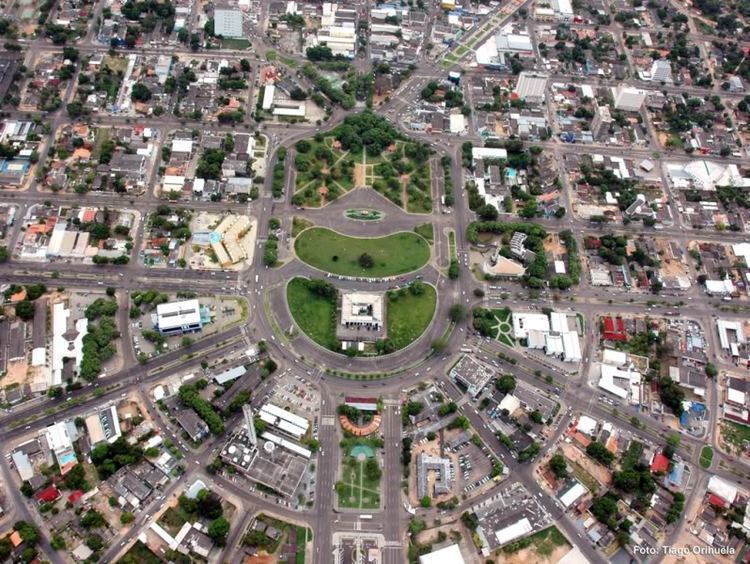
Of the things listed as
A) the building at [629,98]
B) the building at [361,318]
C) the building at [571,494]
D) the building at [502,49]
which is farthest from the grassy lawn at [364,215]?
the building at [629,98]

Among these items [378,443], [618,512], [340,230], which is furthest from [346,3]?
[618,512]

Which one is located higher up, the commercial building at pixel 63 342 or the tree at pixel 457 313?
the tree at pixel 457 313

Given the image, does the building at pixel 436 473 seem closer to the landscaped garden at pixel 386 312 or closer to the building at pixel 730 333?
the landscaped garden at pixel 386 312

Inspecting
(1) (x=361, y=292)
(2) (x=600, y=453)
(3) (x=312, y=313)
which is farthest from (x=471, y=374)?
(3) (x=312, y=313)

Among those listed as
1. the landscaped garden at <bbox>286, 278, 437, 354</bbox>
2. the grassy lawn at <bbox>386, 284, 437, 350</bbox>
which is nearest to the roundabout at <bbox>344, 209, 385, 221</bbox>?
the landscaped garden at <bbox>286, 278, 437, 354</bbox>

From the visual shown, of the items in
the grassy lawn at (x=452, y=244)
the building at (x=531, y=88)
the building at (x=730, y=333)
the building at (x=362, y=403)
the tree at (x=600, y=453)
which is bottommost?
the tree at (x=600, y=453)

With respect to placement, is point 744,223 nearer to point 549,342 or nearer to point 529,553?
point 549,342
